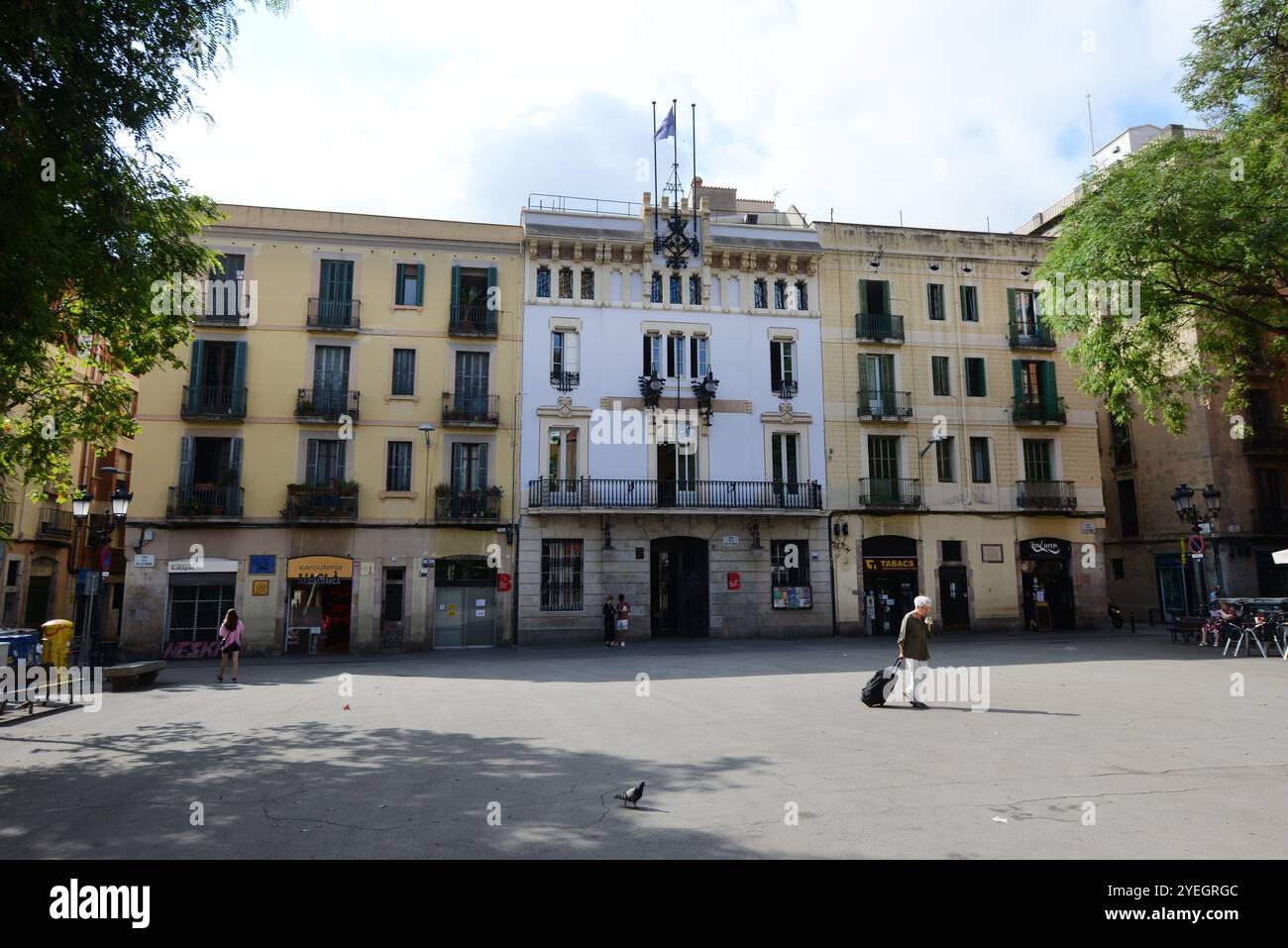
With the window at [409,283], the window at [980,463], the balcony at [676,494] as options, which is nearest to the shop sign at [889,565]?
the balcony at [676,494]

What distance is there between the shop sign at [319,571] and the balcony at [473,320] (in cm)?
895

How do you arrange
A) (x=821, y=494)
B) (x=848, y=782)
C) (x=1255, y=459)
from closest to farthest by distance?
(x=848, y=782)
(x=821, y=494)
(x=1255, y=459)

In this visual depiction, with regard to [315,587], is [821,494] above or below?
above

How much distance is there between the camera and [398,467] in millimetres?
26500

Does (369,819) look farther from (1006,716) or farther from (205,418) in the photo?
(205,418)

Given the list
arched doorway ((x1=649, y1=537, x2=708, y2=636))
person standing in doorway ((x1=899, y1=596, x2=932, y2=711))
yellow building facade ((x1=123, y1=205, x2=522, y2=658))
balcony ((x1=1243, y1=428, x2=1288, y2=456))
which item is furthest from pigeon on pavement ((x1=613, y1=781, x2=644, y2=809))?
balcony ((x1=1243, y1=428, x2=1288, y2=456))

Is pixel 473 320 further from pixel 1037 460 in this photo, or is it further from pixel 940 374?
pixel 1037 460

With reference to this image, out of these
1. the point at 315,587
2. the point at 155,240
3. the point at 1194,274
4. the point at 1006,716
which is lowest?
the point at 1006,716

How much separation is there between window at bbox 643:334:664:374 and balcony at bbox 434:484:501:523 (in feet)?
24.2

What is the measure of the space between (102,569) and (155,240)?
11.9 metres

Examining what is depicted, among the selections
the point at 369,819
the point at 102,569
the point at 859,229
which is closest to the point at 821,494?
the point at 859,229

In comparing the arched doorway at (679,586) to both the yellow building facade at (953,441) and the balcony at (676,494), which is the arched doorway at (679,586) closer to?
the balcony at (676,494)

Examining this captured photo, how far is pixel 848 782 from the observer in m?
7.05

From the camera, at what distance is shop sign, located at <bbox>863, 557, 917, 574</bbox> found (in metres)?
28.8
